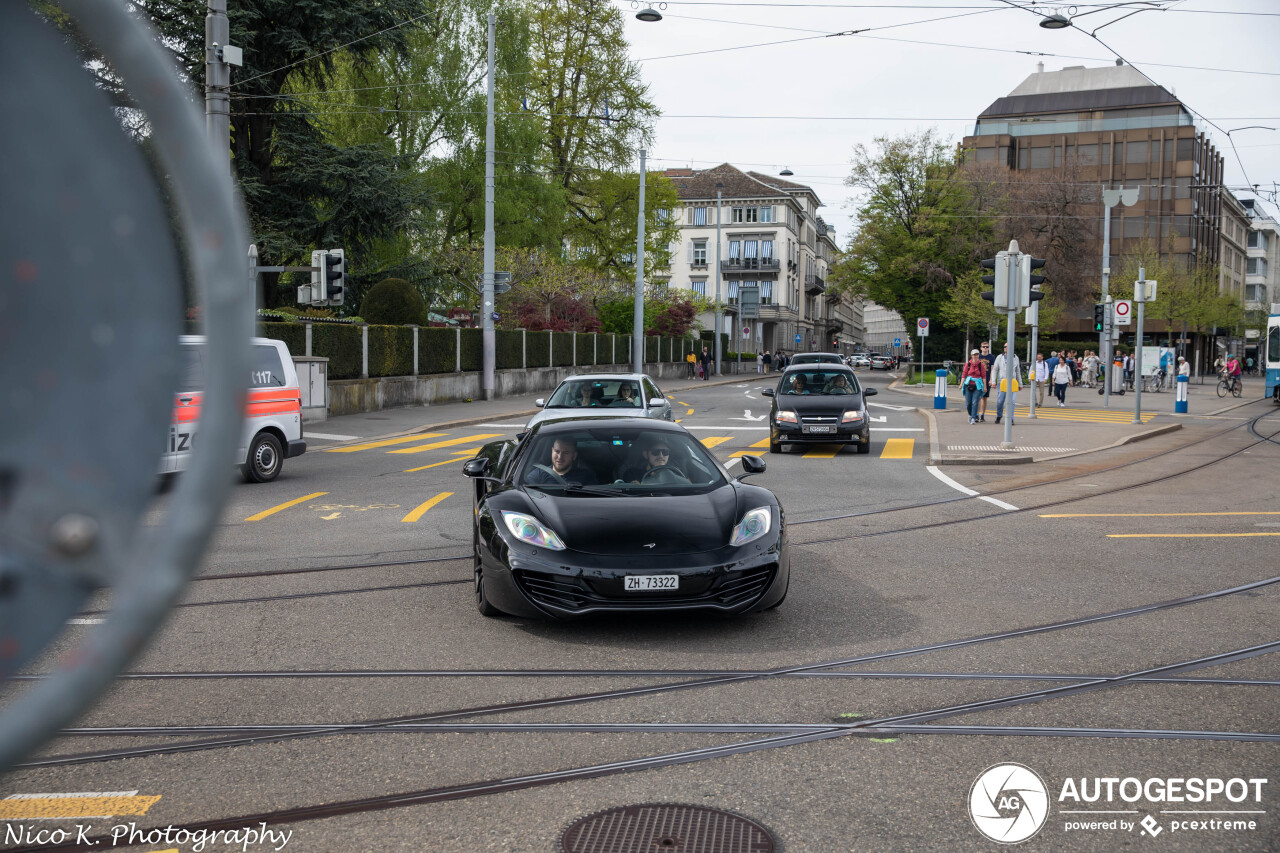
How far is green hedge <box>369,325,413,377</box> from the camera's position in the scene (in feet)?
96.6

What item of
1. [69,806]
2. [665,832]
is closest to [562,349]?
[69,806]

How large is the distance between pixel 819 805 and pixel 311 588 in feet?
16.3

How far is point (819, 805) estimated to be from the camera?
12.6ft

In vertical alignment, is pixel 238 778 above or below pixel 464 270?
below

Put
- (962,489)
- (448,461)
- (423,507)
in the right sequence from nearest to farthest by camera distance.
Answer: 1. (423,507)
2. (962,489)
3. (448,461)

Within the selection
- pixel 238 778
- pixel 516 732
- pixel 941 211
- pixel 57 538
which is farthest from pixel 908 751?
pixel 941 211

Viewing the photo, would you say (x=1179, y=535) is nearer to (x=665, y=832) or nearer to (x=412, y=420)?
(x=665, y=832)

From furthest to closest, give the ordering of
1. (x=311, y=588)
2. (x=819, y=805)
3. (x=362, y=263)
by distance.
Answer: (x=362, y=263)
(x=311, y=588)
(x=819, y=805)

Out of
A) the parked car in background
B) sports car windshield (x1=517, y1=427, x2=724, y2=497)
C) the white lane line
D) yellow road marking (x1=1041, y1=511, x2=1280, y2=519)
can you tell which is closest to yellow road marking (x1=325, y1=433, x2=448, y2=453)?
the parked car in background

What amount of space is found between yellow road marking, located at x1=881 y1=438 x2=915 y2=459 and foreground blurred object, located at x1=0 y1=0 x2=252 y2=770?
18541mm

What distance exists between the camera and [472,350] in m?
35.9

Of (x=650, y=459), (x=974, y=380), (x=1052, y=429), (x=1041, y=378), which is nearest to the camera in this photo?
(x=650, y=459)

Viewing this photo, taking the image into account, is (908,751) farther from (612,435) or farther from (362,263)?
(362,263)

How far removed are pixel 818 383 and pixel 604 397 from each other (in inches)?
233
